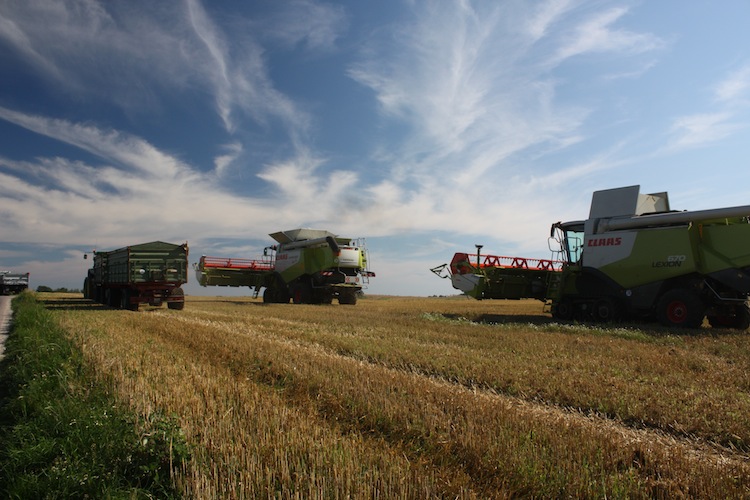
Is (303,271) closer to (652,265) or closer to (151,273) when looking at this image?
(151,273)

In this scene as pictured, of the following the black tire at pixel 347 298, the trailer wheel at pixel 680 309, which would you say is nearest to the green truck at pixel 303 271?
the black tire at pixel 347 298

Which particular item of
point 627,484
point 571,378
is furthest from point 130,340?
point 627,484

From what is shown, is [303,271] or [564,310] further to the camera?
[303,271]

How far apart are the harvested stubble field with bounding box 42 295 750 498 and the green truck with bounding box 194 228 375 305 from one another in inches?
604

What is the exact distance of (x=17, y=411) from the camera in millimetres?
4766

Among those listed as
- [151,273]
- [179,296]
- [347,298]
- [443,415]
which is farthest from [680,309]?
[151,273]

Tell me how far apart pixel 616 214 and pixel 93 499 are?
1554 centimetres

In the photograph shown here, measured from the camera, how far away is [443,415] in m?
4.36

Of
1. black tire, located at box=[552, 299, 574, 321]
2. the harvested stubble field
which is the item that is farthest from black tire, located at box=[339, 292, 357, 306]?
the harvested stubble field

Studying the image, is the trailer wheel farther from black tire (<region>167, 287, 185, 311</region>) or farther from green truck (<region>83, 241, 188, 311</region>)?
black tire (<region>167, 287, 185, 311</region>)

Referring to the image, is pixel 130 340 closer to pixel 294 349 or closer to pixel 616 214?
pixel 294 349

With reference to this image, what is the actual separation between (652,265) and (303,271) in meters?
16.8

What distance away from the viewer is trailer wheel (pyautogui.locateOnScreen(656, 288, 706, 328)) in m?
12.4

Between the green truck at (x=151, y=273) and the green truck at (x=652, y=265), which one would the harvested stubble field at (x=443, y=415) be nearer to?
the green truck at (x=652, y=265)
